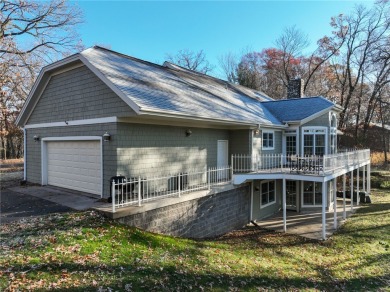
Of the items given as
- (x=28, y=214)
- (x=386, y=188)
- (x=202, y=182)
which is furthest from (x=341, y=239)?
(x=386, y=188)

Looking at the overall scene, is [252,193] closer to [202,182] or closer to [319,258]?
[202,182]

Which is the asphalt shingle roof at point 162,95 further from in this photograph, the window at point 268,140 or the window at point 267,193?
the window at point 267,193

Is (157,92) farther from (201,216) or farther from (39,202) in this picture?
(39,202)

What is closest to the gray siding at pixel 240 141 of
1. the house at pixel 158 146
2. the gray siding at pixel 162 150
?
the house at pixel 158 146

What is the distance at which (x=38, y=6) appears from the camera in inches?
842

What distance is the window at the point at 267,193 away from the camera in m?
14.1

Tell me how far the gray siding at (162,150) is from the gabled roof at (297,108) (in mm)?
5674

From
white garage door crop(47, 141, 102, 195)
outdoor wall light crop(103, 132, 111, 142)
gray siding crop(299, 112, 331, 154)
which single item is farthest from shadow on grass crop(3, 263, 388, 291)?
gray siding crop(299, 112, 331, 154)

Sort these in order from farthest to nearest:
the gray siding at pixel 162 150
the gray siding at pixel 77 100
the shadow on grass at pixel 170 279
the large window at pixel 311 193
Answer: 1. the large window at pixel 311 193
2. the gray siding at pixel 77 100
3. the gray siding at pixel 162 150
4. the shadow on grass at pixel 170 279

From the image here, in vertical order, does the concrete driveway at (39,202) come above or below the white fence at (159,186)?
below

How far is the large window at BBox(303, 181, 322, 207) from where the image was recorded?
51.6 ft

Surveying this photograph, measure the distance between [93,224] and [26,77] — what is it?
2232cm

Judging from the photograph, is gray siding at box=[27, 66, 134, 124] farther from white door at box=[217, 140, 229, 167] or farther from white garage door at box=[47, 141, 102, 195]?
white door at box=[217, 140, 229, 167]

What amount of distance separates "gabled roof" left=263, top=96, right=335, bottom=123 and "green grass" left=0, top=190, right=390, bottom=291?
7.38m
